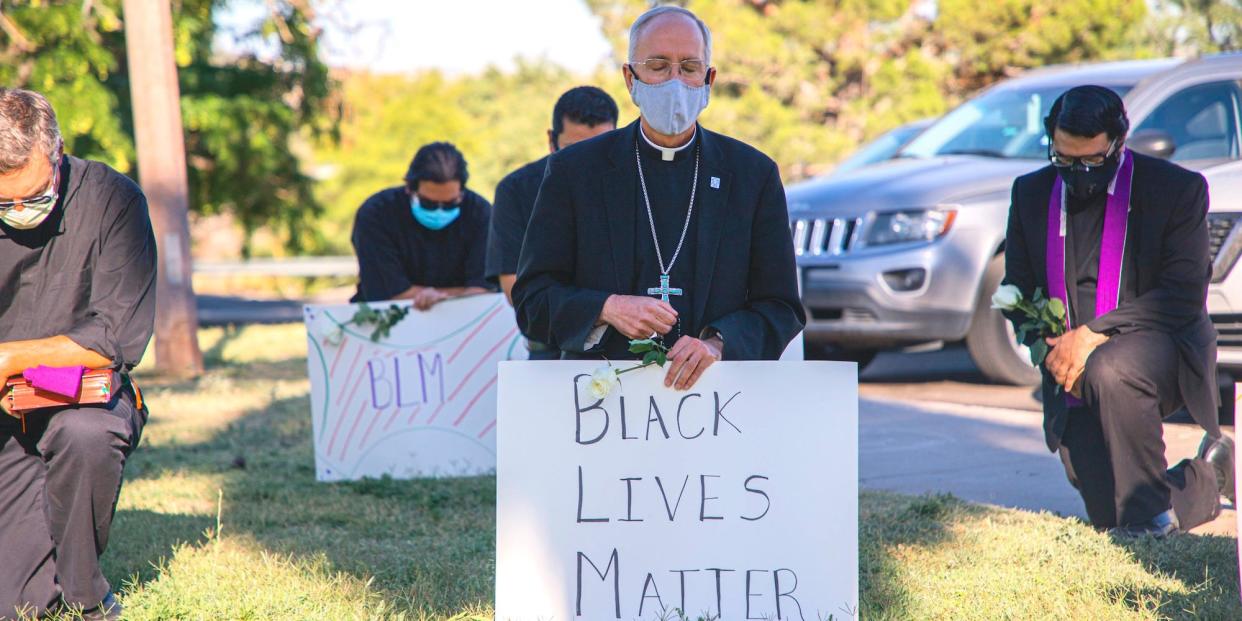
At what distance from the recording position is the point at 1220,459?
5395mm

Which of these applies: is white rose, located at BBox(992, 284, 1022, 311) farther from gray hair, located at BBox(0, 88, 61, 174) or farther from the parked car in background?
the parked car in background

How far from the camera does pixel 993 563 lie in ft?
15.3

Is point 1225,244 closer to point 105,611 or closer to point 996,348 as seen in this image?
point 996,348

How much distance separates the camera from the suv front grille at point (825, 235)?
9.04 m

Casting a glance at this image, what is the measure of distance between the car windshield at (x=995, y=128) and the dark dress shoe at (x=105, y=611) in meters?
6.46

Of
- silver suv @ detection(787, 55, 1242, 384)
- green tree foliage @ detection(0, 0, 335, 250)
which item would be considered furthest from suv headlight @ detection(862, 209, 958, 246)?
green tree foliage @ detection(0, 0, 335, 250)

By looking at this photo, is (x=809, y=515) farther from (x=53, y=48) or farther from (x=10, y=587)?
(x=53, y=48)

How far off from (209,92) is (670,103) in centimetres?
1524

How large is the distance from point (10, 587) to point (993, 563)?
3.18m

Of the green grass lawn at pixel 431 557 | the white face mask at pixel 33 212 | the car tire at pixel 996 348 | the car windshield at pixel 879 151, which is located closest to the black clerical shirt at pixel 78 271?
the white face mask at pixel 33 212

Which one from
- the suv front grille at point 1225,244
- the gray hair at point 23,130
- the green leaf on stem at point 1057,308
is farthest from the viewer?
the suv front grille at point 1225,244

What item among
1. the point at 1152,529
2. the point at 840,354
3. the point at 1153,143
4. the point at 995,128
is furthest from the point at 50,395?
the point at 840,354

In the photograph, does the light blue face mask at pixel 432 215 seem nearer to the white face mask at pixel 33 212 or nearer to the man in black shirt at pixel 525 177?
the man in black shirt at pixel 525 177

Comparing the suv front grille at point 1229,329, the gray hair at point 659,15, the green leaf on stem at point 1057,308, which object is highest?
the gray hair at point 659,15
